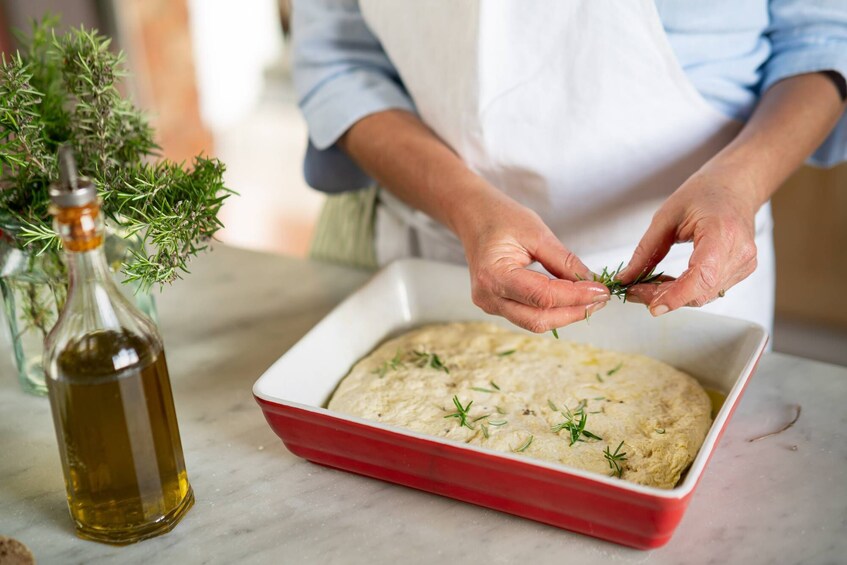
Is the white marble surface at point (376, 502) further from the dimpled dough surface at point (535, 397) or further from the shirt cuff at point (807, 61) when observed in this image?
the shirt cuff at point (807, 61)

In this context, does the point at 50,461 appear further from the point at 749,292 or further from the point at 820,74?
the point at 820,74

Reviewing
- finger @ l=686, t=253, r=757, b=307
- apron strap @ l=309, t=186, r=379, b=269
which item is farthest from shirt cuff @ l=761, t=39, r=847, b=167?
apron strap @ l=309, t=186, r=379, b=269

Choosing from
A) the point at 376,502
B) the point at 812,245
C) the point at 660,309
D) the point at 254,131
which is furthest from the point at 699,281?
the point at 254,131

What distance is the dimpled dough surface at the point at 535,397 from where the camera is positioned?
2.57 ft

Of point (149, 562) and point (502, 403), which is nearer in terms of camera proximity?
point (149, 562)

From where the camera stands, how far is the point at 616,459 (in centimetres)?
76

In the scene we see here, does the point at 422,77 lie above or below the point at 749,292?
above

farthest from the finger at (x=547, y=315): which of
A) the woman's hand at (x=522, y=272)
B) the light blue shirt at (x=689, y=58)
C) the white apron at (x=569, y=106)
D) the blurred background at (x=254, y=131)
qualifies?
the blurred background at (x=254, y=131)

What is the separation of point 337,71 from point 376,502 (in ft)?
2.01

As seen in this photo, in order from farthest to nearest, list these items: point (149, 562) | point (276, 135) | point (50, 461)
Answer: point (276, 135)
point (50, 461)
point (149, 562)

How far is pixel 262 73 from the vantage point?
3.75 m

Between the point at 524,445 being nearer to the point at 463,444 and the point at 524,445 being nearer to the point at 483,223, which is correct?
the point at 463,444

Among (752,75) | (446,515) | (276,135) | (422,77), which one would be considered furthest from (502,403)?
(276,135)

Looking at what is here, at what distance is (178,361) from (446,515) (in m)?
0.43
